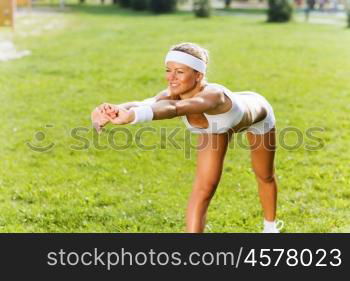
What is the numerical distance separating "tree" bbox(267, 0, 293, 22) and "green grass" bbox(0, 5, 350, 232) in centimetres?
680

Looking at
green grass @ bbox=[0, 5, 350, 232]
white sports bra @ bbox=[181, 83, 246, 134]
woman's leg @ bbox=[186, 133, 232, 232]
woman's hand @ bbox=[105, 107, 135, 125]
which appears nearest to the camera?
woman's hand @ bbox=[105, 107, 135, 125]

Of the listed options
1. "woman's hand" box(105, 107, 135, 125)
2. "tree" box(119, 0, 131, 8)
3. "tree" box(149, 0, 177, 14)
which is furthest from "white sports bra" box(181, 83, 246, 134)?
"tree" box(119, 0, 131, 8)

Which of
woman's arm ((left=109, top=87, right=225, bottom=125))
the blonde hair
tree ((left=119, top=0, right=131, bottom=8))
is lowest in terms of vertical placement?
tree ((left=119, top=0, right=131, bottom=8))

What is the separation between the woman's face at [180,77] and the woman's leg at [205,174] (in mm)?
345

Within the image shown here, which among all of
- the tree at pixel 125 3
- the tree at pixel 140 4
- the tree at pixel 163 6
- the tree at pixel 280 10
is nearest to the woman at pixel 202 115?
the tree at pixel 280 10

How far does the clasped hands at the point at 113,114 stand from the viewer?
114 inches

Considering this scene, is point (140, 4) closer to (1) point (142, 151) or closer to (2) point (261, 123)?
(1) point (142, 151)

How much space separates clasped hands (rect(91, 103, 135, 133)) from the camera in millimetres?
2902

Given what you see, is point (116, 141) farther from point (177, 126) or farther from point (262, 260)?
point (262, 260)

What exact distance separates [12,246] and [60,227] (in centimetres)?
74

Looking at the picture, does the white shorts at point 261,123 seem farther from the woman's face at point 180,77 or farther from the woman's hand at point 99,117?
the woman's hand at point 99,117

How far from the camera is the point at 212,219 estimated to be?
4.60 m

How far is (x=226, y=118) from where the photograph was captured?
3275 mm

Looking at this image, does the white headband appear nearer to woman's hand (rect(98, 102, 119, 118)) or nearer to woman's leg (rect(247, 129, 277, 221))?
woman's hand (rect(98, 102, 119, 118))
